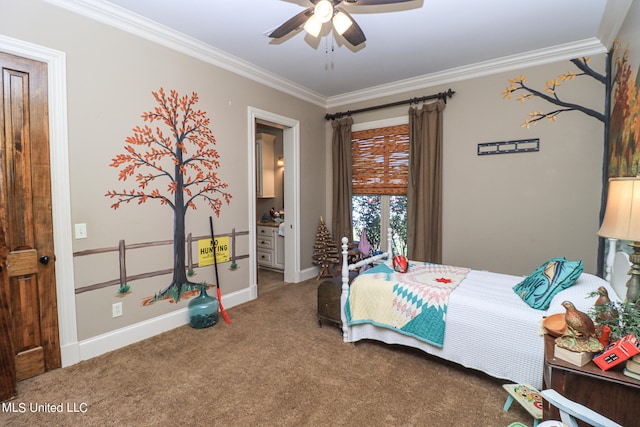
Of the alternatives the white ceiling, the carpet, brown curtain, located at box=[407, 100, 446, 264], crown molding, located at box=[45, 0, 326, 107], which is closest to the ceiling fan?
the white ceiling

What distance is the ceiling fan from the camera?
72.4 inches

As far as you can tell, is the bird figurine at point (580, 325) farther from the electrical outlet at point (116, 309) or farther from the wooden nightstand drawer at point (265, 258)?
the wooden nightstand drawer at point (265, 258)

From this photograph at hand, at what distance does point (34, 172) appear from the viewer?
217cm

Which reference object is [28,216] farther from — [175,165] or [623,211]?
[623,211]

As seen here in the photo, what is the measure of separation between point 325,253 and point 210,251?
1.95 meters

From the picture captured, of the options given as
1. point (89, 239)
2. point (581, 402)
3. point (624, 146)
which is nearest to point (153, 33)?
point (89, 239)

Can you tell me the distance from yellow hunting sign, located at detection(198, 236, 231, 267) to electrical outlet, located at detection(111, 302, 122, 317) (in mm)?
802

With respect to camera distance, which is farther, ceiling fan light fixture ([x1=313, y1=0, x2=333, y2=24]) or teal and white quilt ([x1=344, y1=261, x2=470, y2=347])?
teal and white quilt ([x1=344, y1=261, x2=470, y2=347])

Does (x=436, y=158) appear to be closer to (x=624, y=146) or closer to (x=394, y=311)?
(x=624, y=146)

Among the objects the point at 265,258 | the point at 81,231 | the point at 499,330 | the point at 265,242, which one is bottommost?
the point at 265,258

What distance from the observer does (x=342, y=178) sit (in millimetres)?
4758

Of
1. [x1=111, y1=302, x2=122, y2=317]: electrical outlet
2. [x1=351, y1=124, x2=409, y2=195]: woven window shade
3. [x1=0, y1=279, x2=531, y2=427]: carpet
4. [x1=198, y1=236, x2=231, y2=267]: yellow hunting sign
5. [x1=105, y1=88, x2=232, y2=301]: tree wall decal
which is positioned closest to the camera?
[x1=0, y1=279, x2=531, y2=427]: carpet

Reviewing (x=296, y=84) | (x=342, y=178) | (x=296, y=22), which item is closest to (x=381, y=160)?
(x=342, y=178)

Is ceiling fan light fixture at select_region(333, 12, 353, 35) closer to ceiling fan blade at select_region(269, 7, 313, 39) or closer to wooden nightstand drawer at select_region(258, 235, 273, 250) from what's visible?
ceiling fan blade at select_region(269, 7, 313, 39)
